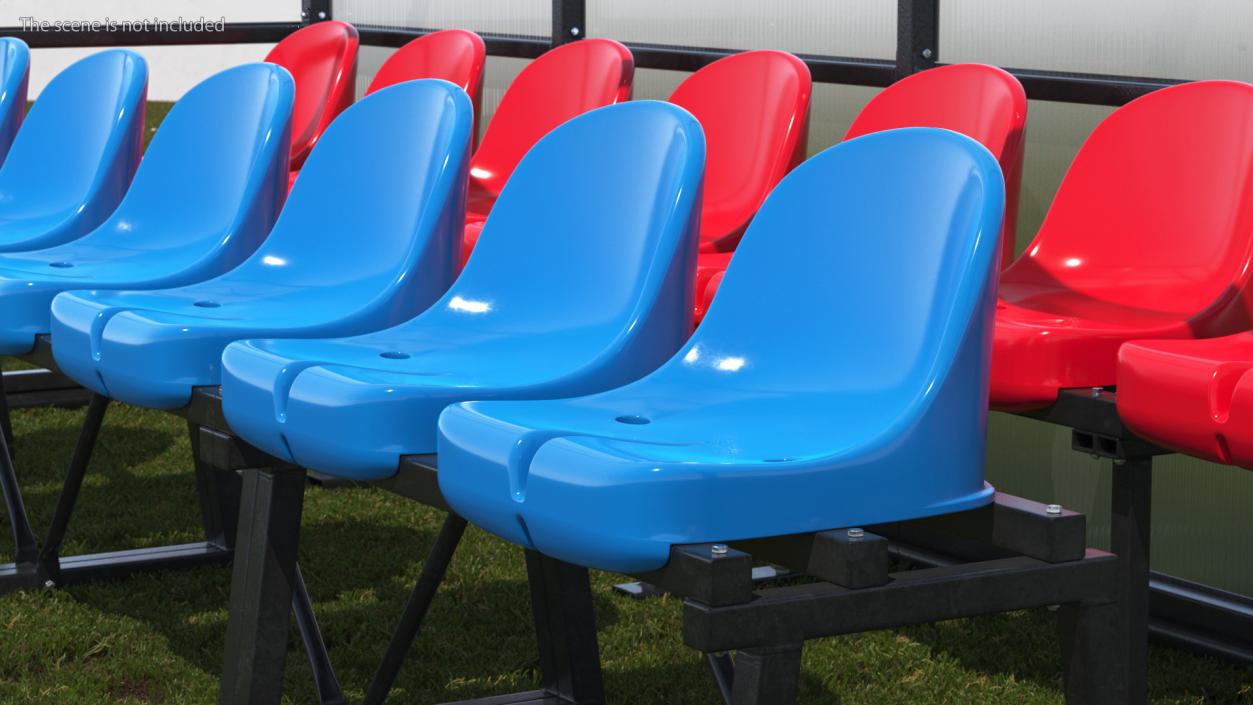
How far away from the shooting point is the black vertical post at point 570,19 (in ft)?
15.0

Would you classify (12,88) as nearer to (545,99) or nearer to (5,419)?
(5,419)

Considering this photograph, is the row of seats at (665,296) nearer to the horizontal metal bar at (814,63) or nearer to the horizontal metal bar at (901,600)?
the horizontal metal bar at (901,600)

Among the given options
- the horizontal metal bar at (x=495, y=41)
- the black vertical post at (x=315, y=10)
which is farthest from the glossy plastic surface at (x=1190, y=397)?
the black vertical post at (x=315, y=10)

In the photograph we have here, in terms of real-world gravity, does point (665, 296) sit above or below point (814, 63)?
below

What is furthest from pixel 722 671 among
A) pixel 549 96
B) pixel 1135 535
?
pixel 549 96

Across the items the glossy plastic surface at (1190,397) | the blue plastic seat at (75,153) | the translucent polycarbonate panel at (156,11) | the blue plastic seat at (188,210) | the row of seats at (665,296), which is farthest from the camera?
the translucent polycarbonate panel at (156,11)

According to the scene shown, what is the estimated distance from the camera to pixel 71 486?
3.19 metres

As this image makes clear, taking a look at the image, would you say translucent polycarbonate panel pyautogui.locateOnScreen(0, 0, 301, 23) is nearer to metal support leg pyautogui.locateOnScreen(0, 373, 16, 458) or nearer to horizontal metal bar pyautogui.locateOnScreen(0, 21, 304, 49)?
horizontal metal bar pyautogui.locateOnScreen(0, 21, 304, 49)

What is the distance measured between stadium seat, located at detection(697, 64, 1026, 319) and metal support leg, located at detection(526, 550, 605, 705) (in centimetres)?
49

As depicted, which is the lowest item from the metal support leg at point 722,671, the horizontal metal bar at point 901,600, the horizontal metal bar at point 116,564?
the horizontal metal bar at point 116,564

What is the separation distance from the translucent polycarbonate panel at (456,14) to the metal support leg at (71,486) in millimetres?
1934

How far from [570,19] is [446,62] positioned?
1.30ft

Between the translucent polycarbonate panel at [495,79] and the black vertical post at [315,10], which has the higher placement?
the black vertical post at [315,10]

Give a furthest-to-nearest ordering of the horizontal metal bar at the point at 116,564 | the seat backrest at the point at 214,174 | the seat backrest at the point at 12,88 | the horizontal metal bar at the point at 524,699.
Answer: the seat backrest at the point at 12,88 → the horizontal metal bar at the point at 116,564 → the seat backrest at the point at 214,174 → the horizontal metal bar at the point at 524,699
